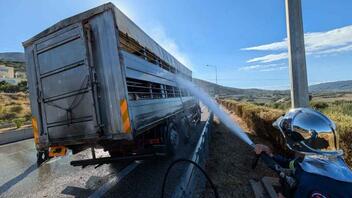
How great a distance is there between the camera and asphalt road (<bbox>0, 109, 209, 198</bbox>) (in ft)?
18.5

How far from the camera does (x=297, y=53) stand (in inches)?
209

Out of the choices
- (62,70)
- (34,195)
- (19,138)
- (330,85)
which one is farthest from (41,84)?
(330,85)

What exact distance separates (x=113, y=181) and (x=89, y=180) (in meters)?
0.62

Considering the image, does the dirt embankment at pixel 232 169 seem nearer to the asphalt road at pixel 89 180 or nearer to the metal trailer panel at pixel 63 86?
the asphalt road at pixel 89 180

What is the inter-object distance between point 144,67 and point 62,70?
71.5 inches

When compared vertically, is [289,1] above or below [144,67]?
above

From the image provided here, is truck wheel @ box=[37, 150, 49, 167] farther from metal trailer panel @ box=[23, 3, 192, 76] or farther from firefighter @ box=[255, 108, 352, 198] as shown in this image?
firefighter @ box=[255, 108, 352, 198]

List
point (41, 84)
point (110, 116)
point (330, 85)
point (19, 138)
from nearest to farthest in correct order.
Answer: point (110, 116) → point (41, 84) → point (19, 138) → point (330, 85)

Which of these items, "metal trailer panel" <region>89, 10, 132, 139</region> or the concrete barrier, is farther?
the concrete barrier

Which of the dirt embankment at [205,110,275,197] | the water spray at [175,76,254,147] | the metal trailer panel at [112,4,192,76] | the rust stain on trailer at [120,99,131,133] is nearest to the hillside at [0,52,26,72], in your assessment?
the water spray at [175,76,254,147]

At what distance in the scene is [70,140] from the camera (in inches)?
213

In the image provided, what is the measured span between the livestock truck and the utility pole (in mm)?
3131

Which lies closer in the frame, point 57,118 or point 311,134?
point 311,134

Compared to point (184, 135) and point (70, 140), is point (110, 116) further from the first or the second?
point (184, 135)
